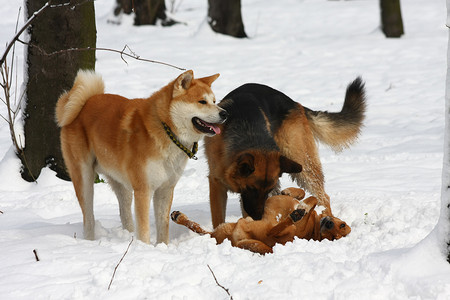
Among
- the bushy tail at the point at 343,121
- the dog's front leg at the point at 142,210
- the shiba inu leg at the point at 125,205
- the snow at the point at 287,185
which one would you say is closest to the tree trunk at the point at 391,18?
the snow at the point at 287,185

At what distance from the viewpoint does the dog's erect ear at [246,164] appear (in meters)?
4.61

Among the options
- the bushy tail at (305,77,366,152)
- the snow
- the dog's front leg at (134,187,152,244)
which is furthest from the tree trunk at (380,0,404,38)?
the dog's front leg at (134,187,152,244)

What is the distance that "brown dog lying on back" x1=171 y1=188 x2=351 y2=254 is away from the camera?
13.2 feet

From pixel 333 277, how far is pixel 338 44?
12.8 m

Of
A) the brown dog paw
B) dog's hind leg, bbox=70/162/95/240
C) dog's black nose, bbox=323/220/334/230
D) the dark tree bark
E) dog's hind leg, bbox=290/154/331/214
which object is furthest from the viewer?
the dark tree bark

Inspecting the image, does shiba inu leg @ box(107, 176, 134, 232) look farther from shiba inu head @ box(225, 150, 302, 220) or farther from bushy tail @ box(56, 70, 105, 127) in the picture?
shiba inu head @ box(225, 150, 302, 220)

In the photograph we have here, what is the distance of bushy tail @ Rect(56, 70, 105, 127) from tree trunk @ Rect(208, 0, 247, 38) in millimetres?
10085

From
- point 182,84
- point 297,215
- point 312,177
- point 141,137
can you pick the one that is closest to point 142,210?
point 141,137

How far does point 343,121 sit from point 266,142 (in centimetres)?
125

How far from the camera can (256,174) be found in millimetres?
4629

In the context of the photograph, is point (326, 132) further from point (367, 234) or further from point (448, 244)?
point (448, 244)

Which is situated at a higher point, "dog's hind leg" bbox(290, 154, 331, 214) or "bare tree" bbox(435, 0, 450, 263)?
"bare tree" bbox(435, 0, 450, 263)

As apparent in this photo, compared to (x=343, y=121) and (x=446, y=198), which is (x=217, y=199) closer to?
(x=343, y=121)

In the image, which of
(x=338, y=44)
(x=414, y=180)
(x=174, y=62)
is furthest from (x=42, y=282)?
(x=338, y=44)
